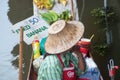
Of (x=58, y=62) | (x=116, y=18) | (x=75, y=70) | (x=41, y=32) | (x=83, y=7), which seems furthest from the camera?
(x=83, y=7)

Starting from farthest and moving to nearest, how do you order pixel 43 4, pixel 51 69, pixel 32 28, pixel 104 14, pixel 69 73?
pixel 43 4 < pixel 104 14 < pixel 32 28 < pixel 69 73 < pixel 51 69

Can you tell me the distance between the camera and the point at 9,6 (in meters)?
3.71

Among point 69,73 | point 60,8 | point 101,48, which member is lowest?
point 101,48

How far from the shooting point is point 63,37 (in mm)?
1756

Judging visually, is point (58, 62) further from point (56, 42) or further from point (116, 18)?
point (116, 18)

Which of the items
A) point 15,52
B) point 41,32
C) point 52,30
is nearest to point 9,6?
point 15,52

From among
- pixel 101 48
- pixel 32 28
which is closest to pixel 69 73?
pixel 32 28

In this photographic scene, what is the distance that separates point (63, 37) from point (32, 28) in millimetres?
1145

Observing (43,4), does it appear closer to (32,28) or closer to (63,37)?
(32,28)

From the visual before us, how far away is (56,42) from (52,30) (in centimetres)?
10

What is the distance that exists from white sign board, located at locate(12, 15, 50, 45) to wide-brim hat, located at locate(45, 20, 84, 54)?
2.74 ft

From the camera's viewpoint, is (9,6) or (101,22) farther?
(9,6)

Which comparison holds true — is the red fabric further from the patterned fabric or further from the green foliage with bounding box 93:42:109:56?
the green foliage with bounding box 93:42:109:56

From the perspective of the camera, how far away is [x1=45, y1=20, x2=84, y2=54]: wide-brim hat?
1.73 meters
